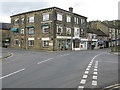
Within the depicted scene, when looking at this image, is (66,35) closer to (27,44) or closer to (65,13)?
(65,13)

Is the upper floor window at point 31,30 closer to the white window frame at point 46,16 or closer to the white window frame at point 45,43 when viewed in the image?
the white window frame at point 46,16

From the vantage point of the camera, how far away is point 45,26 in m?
34.7

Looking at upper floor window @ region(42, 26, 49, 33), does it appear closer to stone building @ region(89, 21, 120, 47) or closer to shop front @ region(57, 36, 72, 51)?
shop front @ region(57, 36, 72, 51)

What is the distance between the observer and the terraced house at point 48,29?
33.5 metres

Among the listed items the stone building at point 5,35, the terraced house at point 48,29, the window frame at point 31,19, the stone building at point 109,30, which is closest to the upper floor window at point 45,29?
the terraced house at point 48,29

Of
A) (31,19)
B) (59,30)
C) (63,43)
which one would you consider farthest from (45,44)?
(31,19)

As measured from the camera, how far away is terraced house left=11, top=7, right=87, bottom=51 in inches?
1320

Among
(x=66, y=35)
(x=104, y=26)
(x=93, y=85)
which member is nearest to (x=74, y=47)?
(x=66, y=35)

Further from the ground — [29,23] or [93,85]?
[29,23]

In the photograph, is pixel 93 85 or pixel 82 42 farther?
pixel 82 42

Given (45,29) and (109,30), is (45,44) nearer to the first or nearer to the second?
(45,29)

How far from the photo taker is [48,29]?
34.1m

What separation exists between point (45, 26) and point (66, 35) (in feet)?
19.7

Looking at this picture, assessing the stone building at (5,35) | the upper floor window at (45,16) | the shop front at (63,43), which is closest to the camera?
the shop front at (63,43)
